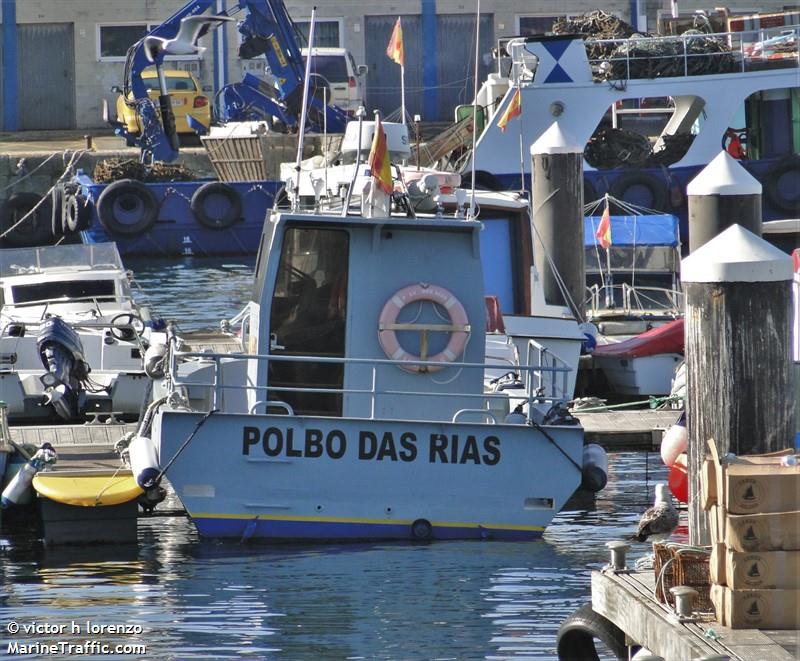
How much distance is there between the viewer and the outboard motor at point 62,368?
1586 centimetres

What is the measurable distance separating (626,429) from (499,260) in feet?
12.0

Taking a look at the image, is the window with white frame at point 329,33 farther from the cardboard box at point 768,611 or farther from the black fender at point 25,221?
the cardboard box at point 768,611

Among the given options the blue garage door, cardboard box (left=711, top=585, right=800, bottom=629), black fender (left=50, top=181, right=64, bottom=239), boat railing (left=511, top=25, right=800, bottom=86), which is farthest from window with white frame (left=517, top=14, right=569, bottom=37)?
cardboard box (left=711, top=585, right=800, bottom=629)

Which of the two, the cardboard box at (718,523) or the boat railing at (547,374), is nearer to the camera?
the cardboard box at (718,523)

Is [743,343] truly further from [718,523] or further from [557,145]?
[557,145]

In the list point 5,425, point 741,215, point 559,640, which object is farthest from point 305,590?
point 741,215

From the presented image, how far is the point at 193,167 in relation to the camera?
3641 cm

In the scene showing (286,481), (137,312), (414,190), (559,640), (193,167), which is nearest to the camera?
(559,640)

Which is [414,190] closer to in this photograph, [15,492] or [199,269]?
[15,492]

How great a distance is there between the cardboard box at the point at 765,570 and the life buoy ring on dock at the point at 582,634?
1154 mm

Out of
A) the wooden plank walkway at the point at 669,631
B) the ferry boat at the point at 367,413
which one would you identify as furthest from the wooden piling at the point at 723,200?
the wooden plank walkway at the point at 669,631

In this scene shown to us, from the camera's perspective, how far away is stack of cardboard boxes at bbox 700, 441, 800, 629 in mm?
7395

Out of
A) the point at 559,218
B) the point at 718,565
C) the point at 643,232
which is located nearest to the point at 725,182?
the point at 559,218

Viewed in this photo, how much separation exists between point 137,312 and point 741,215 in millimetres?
7132
